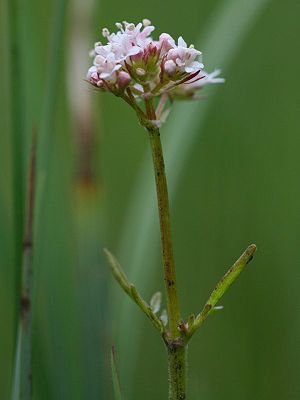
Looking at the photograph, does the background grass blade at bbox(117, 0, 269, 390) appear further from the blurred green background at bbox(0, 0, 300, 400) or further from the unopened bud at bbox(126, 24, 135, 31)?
the unopened bud at bbox(126, 24, 135, 31)

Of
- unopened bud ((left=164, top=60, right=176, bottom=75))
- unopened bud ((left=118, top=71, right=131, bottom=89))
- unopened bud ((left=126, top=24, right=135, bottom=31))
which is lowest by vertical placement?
unopened bud ((left=118, top=71, right=131, bottom=89))

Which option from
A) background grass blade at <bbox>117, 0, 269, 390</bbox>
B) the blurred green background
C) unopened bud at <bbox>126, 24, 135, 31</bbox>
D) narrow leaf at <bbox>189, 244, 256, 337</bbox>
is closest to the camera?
narrow leaf at <bbox>189, 244, 256, 337</bbox>

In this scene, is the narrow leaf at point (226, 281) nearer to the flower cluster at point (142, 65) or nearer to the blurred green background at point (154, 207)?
the flower cluster at point (142, 65)

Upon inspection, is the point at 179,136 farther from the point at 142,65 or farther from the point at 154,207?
the point at 142,65

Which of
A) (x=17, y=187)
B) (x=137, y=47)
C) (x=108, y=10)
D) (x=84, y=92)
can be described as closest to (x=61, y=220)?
(x=84, y=92)

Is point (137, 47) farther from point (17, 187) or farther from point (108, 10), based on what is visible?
point (108, 10)

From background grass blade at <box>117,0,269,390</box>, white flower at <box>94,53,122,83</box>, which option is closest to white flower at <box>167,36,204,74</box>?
white flower at <box>94,53,122,83</box>

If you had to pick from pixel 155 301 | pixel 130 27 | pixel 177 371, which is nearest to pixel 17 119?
pixel 130 27
